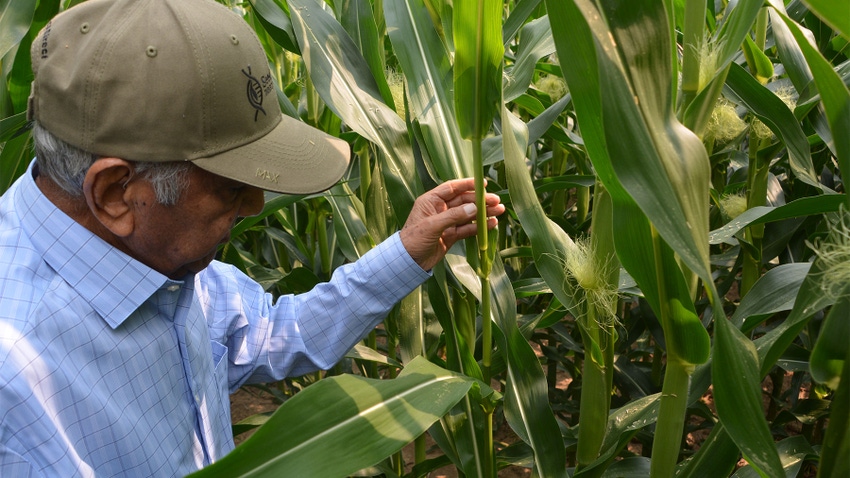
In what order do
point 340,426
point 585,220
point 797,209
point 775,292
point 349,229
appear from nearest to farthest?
point 340,426, point 775,292, point 797,209, point 349,229, point 585,220

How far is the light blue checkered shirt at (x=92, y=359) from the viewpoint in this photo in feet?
3.49

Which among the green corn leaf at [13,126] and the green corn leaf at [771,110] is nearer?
the green corn leaf at [771,110]

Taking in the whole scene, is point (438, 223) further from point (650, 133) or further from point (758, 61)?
point (758, 61)

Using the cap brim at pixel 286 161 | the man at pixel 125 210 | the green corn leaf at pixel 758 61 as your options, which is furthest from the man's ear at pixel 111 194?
the green corn leaf at pixel 758 61

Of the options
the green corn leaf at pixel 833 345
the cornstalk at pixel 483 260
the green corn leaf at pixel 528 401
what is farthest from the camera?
the green corn leaf at pixel 528 401

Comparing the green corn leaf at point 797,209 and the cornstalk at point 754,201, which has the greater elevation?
the green corn leaf at point 797,209

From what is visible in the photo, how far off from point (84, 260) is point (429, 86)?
72 centimetres

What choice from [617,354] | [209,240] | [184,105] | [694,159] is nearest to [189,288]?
[209,240]

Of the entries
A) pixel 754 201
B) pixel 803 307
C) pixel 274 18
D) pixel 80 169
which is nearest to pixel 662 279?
pixel 803 307

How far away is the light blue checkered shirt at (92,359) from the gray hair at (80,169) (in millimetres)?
47

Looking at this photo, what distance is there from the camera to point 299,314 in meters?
1.62

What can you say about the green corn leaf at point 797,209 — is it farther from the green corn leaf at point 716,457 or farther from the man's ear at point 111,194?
the man's ear at point 111,194

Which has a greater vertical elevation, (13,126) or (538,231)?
(538,231)

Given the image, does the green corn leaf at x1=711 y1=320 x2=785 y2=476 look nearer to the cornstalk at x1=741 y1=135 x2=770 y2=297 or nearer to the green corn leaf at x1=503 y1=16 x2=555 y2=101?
the green corn leaf at x1=503 y1=16 x2=555 y2=101
